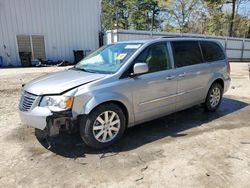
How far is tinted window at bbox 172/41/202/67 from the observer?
491 centimetres

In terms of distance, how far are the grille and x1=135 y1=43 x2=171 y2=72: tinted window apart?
1779mm

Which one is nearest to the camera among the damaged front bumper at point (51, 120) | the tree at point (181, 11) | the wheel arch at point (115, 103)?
the damaged front bumper at point (51, 120)

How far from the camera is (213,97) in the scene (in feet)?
19.5

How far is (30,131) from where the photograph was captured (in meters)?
4.74

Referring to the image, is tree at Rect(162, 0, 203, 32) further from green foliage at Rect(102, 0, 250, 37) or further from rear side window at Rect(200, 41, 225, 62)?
rear side window at Rect(200, 41, 225, 62)

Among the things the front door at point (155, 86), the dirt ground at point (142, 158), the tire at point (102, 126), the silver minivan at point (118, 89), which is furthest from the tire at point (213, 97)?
the tire at point (102, 126)

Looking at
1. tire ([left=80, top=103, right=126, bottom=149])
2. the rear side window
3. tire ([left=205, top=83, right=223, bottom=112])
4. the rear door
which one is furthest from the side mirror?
tire ([left=205, top=83, right=223, bottom=112])

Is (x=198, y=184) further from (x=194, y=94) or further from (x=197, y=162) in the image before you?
(x=194, y=94)

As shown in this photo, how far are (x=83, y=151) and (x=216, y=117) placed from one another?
3.22 m

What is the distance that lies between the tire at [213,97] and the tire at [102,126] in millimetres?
2621

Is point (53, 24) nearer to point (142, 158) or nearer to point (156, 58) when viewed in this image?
point (156, 58)

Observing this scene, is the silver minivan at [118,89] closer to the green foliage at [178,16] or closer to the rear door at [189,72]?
the rear door at [189,72]

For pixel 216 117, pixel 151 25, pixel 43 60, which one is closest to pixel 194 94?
pixel 216 117

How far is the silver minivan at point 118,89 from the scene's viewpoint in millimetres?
3605
